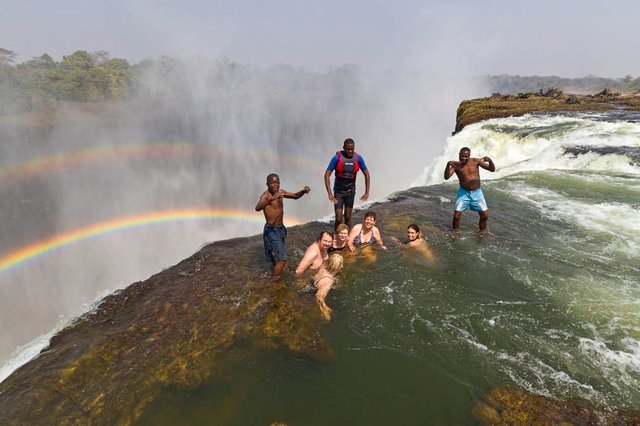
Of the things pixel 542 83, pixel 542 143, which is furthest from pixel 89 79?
pixel 542 83

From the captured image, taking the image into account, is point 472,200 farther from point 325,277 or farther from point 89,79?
point 89,79

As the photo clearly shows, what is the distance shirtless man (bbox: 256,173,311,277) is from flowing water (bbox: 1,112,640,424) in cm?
95

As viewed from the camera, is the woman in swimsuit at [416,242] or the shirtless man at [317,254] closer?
the shirtless man at [317,254]

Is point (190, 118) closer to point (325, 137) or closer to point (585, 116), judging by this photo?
point (325, 137)

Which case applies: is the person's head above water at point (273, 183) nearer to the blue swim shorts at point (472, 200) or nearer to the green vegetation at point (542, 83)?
the blue swim shorts at point (472, 200)

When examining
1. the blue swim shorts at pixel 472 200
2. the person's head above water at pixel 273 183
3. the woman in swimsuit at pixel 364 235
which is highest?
the person's head above water at pixel 273 183

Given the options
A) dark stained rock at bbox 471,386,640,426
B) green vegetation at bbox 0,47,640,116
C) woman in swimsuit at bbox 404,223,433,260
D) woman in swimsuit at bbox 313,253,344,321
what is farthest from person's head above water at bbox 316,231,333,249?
green vegetation at bbox 0,47,640,116

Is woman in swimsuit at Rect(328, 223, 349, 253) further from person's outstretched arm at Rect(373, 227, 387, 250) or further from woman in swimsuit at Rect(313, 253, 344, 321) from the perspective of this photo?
woman in swimsuit at Rect(313, 253, 344, 321)

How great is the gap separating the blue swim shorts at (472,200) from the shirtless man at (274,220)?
4.41 m

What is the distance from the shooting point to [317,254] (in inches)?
278

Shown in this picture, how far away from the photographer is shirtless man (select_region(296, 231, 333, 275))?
6879 millimetres

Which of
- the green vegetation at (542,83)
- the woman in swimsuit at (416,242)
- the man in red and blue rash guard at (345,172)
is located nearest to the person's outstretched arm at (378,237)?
the woman in swimsuit at (416,242)

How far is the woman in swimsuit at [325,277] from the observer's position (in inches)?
237

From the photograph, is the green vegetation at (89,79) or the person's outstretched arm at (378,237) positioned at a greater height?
the green vegetation at (89,79)
